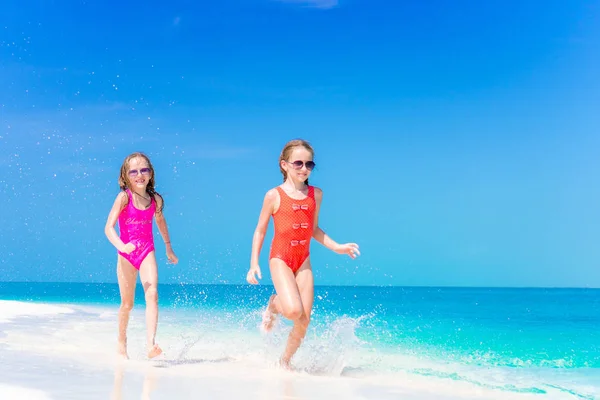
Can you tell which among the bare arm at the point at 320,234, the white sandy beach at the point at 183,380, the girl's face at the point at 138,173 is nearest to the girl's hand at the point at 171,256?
the girl's face at the point at 138,173

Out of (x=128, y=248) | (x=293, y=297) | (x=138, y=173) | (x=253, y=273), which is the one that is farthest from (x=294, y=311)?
(x=138, y=173)

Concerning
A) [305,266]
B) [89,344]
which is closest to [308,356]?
[305,266]

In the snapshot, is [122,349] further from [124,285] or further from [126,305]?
[124,285]

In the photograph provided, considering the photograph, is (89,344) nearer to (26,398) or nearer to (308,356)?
(308,356)

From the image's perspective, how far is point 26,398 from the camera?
13.7ft

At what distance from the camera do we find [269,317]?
21.4ft

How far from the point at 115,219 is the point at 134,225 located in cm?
18

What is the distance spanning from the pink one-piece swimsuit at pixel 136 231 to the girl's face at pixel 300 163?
151cm

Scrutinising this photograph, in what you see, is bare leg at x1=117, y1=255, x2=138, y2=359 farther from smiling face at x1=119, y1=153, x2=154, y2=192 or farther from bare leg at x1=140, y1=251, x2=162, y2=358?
smiling face at x1=119, y1=153, x2=154, y2=192

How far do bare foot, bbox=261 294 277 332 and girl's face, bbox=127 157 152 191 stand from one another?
65.0 inches

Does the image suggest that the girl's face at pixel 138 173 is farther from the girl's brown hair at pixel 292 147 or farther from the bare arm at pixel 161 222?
the girl's brown hair at pixel 292 147

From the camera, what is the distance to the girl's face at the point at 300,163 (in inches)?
250

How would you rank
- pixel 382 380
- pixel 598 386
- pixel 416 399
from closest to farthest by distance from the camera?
pixel 416 399 → pixel 382 380 → pixel 598 386

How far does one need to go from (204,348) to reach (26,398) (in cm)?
482
